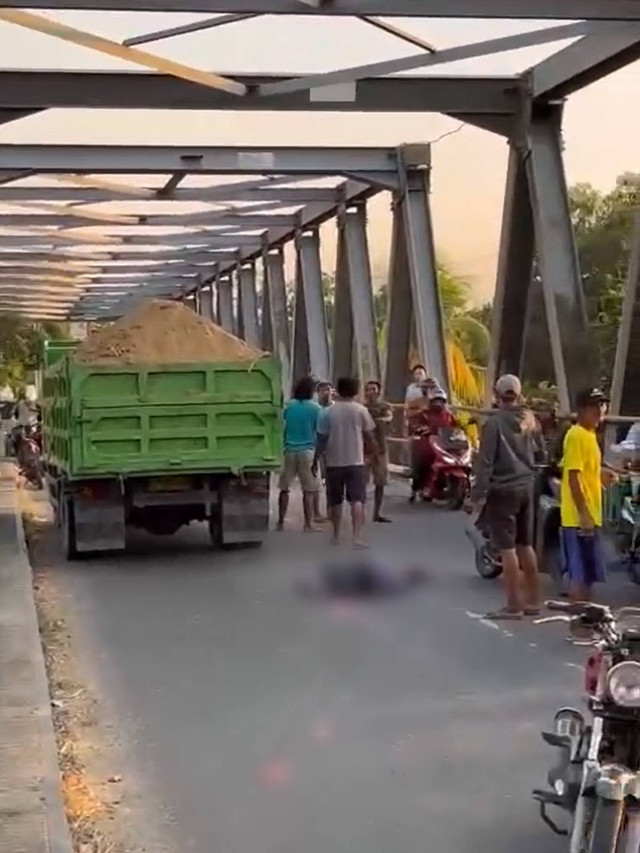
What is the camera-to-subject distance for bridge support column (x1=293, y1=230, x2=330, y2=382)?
1080 inches

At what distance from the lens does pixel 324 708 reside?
6859 mm

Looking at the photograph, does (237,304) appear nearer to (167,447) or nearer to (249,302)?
(249,302)

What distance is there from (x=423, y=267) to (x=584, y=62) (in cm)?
635

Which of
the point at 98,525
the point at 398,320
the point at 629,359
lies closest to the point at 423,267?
the point at 398,320

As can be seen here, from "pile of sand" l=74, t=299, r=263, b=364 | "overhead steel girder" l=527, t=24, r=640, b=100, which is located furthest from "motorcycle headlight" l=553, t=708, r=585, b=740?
"overhead steel girder" l=527, t=24, r=640, b=100

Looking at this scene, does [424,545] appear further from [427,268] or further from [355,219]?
[355,219]

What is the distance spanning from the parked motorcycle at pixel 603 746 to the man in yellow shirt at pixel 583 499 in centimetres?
409

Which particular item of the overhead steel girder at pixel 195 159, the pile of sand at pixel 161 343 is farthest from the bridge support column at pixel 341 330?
the pile of sand at pixel 161 343

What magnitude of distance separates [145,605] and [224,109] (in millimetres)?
7428

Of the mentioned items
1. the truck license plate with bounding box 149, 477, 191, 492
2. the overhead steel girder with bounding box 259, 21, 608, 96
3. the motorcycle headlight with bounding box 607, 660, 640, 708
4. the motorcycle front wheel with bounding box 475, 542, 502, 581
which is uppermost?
the overhead steel girder with bounding box 259, 21, 608, 96

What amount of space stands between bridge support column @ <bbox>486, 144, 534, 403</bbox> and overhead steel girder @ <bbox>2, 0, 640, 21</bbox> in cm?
503

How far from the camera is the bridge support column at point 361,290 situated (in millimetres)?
23203

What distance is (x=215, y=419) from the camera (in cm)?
1282

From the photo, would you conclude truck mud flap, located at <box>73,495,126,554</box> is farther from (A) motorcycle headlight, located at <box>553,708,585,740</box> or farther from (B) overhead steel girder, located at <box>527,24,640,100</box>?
(A) motorcycle headlight, located at <box>553,708,585,740</box>
